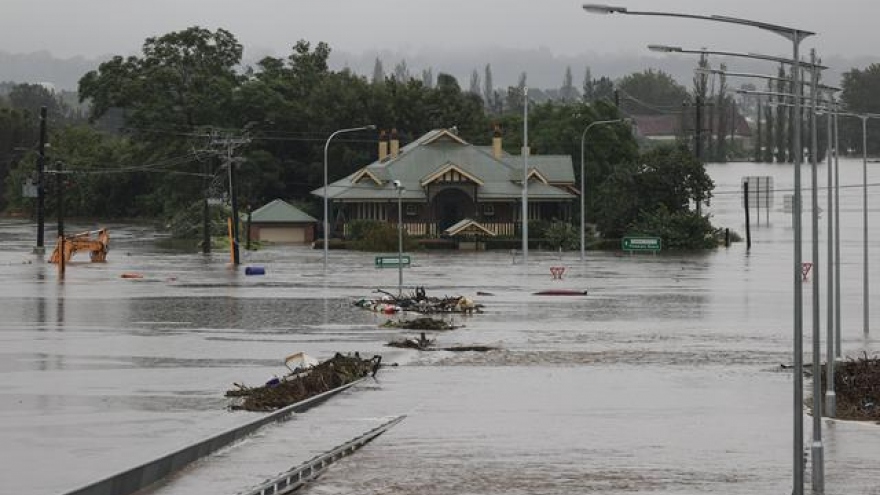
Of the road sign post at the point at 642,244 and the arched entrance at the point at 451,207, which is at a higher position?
the arched entrance at the point at 451,207

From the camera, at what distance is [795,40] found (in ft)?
68.5

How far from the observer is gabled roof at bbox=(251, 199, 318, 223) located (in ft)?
452

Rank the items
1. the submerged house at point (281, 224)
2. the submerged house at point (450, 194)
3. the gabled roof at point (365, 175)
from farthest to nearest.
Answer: the submerged house at point (281, 224), the gabled roof at point (365, 175), the submerged house at point (450, 194)

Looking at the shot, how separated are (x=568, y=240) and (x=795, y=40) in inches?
4156

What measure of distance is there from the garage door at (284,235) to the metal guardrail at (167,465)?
358 ft

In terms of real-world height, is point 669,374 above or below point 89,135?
below

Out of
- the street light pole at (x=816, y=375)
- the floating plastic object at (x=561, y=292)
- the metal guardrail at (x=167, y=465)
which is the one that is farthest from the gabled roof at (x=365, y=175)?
the street light pole at (x=816, y=375)

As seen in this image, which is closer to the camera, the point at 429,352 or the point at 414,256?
the point at 429,352

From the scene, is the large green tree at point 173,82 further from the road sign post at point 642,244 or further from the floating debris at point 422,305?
the floating debris at point 422,305

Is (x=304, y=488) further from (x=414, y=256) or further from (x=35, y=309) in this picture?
(x=414, y=256)

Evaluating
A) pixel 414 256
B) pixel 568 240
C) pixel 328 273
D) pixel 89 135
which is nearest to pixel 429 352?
pixel 328 273

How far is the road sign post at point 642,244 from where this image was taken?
399 ft

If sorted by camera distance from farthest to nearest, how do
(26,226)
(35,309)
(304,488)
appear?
(26,226)
(35,309)
(304,488)

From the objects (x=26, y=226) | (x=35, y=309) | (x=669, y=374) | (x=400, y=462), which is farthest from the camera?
(x=26, y=226)
